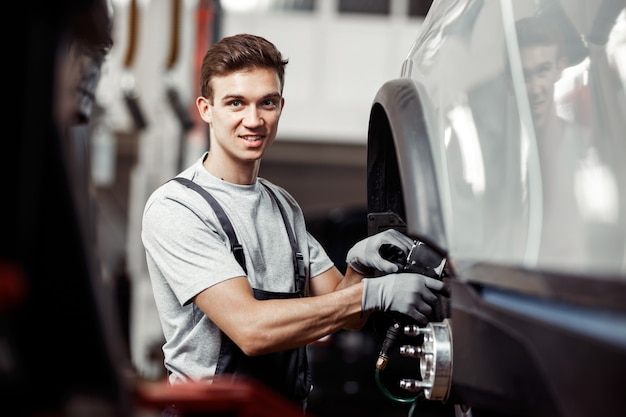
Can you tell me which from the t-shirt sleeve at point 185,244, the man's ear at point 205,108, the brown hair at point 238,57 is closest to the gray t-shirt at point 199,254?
the t-shirt sleeve at point 185,244

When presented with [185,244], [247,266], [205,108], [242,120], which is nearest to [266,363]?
[247,266]

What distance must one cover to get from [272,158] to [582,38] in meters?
11.5

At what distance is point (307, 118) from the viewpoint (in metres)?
11.7

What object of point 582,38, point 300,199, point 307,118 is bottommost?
point 300,199

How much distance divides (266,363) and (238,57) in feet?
2.63

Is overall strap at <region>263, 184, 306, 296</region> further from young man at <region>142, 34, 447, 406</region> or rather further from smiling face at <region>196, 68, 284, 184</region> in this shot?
smiling face at <region>196, 68, 284, 184</region>

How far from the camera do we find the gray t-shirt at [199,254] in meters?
2.10

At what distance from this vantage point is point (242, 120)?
2314 millimetres

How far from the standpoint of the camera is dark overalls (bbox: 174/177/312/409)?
84.4 inches

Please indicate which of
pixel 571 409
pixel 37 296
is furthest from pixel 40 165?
pixel 571 409

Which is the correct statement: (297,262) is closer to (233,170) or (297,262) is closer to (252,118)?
(233,170)

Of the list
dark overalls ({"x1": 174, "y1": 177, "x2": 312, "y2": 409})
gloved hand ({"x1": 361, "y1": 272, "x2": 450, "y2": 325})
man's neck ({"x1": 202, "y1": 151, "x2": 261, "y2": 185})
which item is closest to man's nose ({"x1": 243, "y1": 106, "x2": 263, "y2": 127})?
man's neck ({"x1": 202, "y1": 151, "x2": 261, "y2": 185})

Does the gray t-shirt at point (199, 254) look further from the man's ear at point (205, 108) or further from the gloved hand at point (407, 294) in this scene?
the gloved hand at point (407, 294)

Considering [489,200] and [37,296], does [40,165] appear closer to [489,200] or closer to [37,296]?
[37,296]
